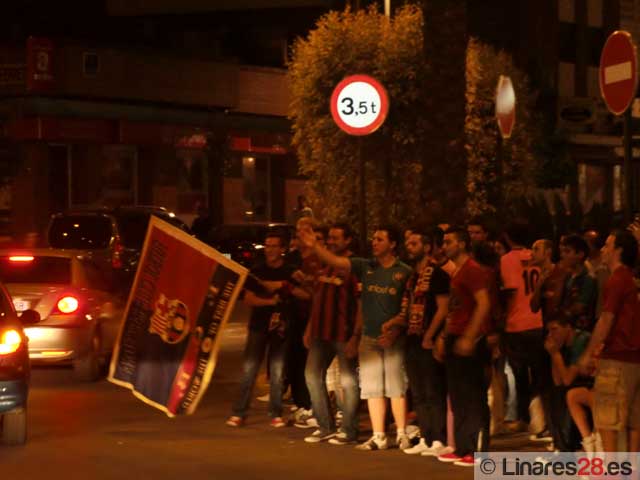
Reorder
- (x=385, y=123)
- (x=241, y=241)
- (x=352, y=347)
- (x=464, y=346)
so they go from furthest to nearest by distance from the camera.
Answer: (x=241, y=241) < (x=385, y=123) < (x=352, y=347) < (x=464, y=346)

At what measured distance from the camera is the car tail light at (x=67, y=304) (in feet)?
53.1

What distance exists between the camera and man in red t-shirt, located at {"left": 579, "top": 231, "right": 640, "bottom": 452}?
9.48 m

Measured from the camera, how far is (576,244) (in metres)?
11.1

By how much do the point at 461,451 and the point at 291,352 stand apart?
126 inches

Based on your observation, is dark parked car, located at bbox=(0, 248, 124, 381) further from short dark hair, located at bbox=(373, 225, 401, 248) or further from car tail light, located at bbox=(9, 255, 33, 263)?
short dark hair, located at bbox=(373, 225, 401, 248)

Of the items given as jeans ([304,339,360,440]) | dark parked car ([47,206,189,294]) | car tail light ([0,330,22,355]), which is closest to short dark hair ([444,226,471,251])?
jeans ([304,339,360,440])

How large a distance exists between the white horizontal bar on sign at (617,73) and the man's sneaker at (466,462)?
3286mm

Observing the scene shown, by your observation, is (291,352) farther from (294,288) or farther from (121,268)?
(121,268)

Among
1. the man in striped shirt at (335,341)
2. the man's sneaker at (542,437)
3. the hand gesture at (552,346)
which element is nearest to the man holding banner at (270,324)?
the man in striped shirt at (335,341)

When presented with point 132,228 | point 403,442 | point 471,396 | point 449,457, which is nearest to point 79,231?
point 132,228

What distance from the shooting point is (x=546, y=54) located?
146 ft

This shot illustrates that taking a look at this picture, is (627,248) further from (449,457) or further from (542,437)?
(542,437)

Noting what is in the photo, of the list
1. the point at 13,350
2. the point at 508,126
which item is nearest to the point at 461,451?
the point at 13,350

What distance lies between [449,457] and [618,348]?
2.22 m
